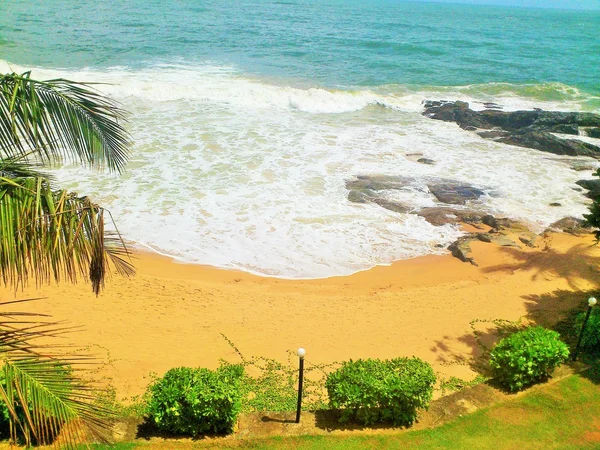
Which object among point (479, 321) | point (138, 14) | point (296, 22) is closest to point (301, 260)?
point (479, 321)

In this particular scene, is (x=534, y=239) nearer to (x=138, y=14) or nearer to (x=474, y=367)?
(x=474, y=367)

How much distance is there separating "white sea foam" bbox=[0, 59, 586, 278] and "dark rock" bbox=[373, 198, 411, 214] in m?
0.33

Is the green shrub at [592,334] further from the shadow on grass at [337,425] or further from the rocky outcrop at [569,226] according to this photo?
the rocky outcrop at [569,226]

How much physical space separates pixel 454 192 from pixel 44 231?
15.0 m

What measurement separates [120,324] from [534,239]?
1112 cm

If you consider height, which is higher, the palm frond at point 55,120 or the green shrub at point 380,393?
the palm frond at point 55,120

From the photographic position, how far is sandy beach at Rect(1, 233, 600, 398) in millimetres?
9320

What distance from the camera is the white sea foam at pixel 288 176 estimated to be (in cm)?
1362

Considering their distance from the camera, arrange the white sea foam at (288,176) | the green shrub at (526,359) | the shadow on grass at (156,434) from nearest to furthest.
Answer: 1. the shadow on grass at (156,434)
2. the green shrub at (526,359)
3. the white sea foam at (288,176)

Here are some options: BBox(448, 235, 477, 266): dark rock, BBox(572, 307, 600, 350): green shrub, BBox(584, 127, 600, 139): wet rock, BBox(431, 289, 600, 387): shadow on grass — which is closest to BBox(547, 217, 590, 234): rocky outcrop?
BBox(448, 235, 477, 266): dark rock

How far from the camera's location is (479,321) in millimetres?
10656

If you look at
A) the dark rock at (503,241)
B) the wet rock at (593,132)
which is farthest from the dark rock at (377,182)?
the wet rock at (593,132)

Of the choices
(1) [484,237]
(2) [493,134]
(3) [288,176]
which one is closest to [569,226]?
(1) [484,237]

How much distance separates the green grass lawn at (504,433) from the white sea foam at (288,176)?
5.67m
